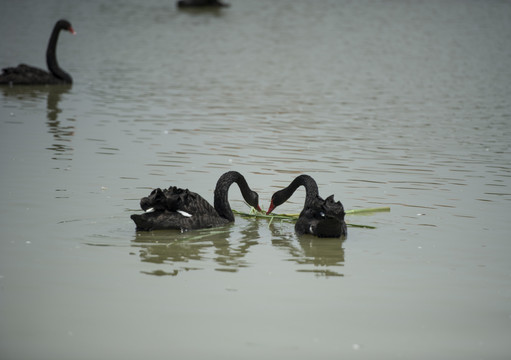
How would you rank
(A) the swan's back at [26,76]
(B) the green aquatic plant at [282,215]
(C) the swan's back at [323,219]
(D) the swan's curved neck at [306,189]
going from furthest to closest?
(A) the swan's back at [26,76] → (B) the green aquatic plant at [282,215] → (D) the swan's curved neck at [306,189] → (C) the swan's back at [323,219]

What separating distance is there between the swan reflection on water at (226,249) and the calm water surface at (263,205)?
0.03 meters

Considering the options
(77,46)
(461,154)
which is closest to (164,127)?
(461,154)

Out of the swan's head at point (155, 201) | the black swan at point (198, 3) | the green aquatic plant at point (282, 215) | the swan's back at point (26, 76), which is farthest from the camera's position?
the black swan at point (198, 3)

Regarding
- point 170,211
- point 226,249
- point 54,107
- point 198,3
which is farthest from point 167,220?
point 198,3

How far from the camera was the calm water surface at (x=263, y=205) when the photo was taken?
5.29 meters

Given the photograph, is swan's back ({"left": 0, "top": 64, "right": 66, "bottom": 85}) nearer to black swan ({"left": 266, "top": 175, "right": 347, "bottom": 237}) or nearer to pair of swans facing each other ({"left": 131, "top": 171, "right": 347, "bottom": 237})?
pair of swans facing each other ({"left": 131, "top": 171, "right": 347, "bottom": 237})

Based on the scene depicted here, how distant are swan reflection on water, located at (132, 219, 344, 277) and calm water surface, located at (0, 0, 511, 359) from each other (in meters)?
0.03

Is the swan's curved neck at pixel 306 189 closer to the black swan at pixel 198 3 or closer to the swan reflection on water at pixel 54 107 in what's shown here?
the swan reflection on water at pixel 54 107

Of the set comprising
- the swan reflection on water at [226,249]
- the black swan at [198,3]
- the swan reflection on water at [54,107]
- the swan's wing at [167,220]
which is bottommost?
the swan reflection on water at [226,249]

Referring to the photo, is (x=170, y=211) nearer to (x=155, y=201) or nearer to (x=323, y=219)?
(x=155, y=201)

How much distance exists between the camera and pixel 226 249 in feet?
23.8

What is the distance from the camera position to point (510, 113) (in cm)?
1555

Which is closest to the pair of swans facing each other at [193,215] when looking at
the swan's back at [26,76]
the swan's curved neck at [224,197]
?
the swan's curved neck at [224,197]

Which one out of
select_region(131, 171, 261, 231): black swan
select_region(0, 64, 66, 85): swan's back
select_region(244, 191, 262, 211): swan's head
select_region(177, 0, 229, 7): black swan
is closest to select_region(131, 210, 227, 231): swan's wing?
select_region(131, 171, 261, 231): black swan
